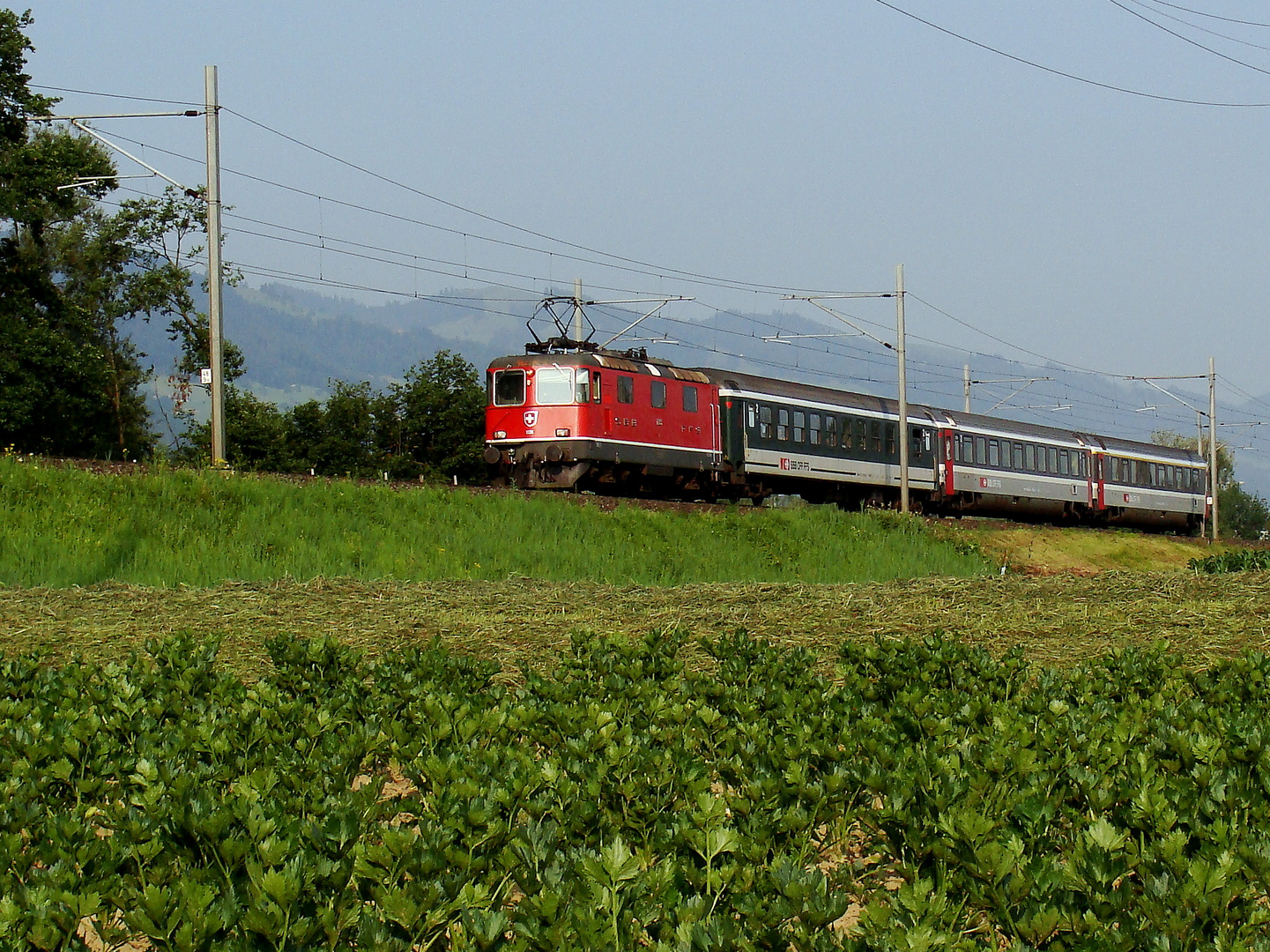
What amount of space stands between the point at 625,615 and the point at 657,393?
67.7 feet

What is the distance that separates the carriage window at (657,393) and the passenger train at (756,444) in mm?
38

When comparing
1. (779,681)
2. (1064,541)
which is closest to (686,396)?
(1064,541)

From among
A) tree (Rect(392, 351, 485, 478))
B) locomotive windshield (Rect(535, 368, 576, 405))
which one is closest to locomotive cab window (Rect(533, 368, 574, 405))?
locomotive windshield (Rect(535, 368, 576, 405))

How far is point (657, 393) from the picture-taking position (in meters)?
31.2

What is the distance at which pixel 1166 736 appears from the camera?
6109mm

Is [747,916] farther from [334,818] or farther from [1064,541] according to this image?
[1064,541]

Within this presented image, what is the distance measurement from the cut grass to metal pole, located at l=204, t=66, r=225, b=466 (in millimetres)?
10973

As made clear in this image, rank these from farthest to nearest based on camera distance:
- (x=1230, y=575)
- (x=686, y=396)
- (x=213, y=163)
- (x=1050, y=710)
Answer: (x=686, y=396) < (x=213, y=163) < (x=1230, y=575) < (x=1050, y=710)

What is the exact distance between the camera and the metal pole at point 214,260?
23.4 metres

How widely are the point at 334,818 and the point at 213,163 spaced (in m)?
21.9

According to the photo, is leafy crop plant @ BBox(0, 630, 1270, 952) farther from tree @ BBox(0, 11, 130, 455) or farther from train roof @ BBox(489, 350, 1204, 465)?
tree @ BBox(0, 11, 130, 455)

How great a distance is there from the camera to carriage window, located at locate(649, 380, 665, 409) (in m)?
31.0

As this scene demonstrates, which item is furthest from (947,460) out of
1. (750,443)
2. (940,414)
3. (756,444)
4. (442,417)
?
(442,417)

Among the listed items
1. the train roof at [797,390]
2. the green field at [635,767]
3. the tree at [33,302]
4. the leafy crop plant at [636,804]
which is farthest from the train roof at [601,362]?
the leafy crop plant at [636,804]
